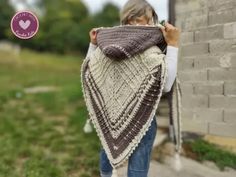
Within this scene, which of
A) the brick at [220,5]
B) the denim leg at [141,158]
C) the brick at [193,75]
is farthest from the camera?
the brick at [193,75]

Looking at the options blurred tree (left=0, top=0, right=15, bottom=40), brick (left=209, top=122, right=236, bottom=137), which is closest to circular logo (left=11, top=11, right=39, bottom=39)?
brick (left=209, top=122, right=236, bottom=137)

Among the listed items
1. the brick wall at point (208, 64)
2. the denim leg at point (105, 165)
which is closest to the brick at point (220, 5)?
the brick wall at point (208, 64)

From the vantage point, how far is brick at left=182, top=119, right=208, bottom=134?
441 centimetres

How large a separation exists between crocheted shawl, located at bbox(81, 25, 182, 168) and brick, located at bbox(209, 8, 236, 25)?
65.8 inches

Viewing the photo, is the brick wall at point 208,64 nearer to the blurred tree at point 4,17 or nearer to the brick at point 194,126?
the brick at point 194,126

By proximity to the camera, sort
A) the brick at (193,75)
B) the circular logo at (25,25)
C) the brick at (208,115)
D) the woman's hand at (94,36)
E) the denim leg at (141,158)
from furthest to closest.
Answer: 1. the brick at (193,75)
2. the brick at (208,115)
3. the circular logo at (25,25)
4. the woman's hand at (94,36)
5. the denim leg at (141,158)

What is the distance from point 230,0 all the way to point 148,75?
6.08ft

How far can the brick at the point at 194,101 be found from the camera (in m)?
4.35

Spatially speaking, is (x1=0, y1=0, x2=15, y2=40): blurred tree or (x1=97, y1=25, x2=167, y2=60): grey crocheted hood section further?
(x1=0, y1=0, x2=15, y2=40): blurred tree

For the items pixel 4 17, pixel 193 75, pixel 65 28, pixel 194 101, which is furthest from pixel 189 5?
pixel 4 17

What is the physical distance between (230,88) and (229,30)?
0.53 meters

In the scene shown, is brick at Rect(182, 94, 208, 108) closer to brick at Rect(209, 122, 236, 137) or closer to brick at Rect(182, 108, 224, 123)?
brick at Rect(182, 108, 224, 123)

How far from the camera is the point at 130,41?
244 cm

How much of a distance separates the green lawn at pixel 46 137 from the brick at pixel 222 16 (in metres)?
1.76
